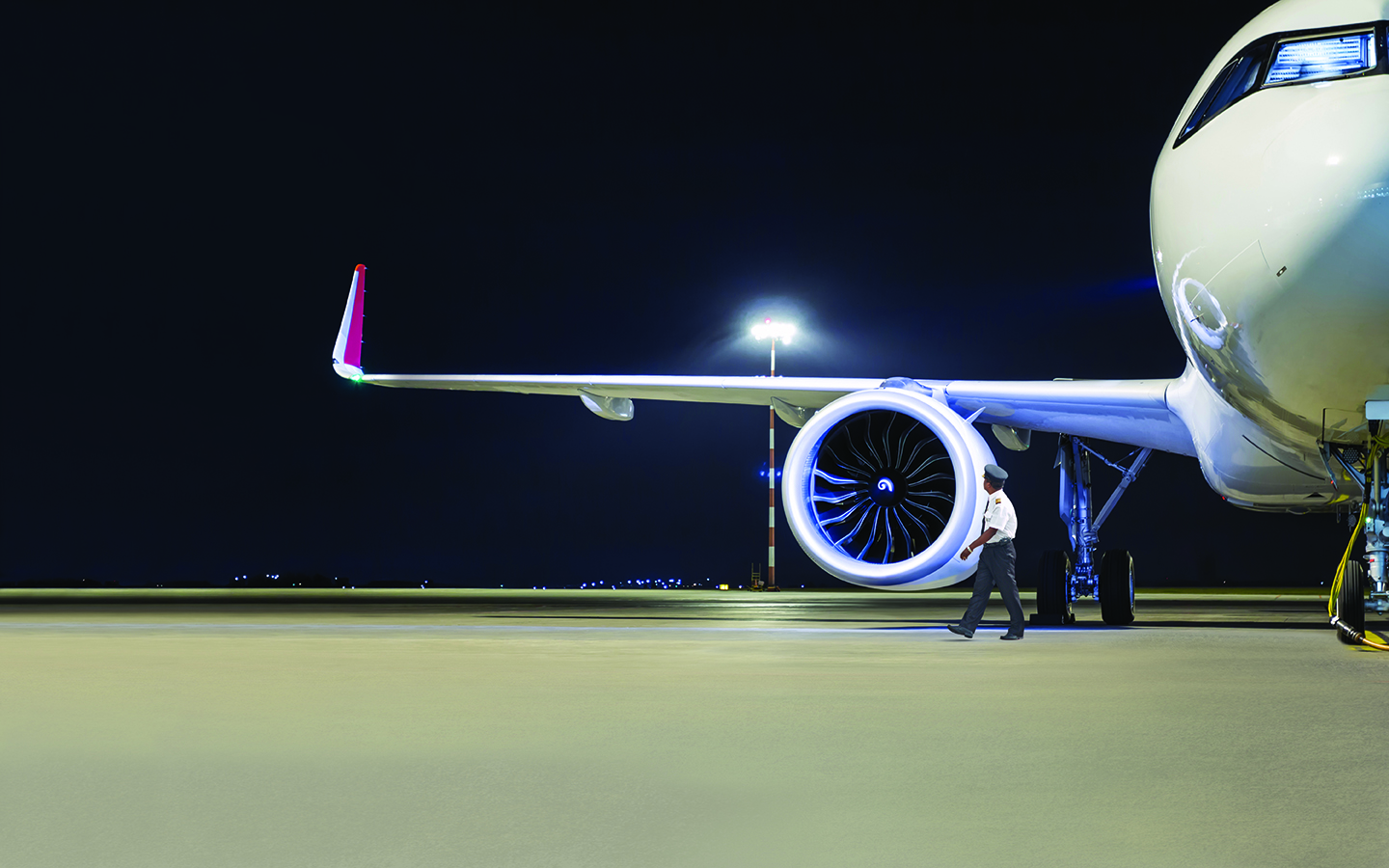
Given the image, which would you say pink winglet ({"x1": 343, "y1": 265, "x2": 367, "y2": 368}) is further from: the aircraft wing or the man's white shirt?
the man's white shirt

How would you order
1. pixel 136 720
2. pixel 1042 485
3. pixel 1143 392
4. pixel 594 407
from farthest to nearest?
1. pixel 1042 485
2. pixel 594 407
3. pixel 1143 392
4. pixel 136 720

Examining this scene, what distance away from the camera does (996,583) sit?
37.8 ft

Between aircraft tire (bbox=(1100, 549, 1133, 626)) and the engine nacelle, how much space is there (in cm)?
293

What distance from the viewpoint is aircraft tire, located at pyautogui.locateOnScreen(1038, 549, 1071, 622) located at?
15031mm

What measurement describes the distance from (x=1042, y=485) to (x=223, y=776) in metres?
40.4

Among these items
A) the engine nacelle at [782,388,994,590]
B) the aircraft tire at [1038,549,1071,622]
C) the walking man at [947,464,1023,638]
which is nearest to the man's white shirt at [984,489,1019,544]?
the walking man at [947,464,1023,638]

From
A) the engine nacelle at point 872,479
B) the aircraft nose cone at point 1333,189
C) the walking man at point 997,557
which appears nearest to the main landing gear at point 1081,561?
the engine nacelle at point 872,479

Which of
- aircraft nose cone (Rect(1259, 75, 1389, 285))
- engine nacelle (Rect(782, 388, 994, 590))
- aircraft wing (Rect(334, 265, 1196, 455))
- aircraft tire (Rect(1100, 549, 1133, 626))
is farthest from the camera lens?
aircraft tire (Rect(1100, 549, 1133, 626))

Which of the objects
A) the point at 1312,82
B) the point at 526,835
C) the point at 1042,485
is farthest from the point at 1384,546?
the point at 1042,485

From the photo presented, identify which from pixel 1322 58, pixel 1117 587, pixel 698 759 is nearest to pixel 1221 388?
pixel 1322 58

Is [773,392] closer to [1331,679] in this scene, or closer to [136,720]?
[1331,679]

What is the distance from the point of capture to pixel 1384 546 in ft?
32.2

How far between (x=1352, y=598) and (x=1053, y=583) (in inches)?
187

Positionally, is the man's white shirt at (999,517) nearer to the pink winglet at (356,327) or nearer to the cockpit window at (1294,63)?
the cockpit window at (1294,63)
